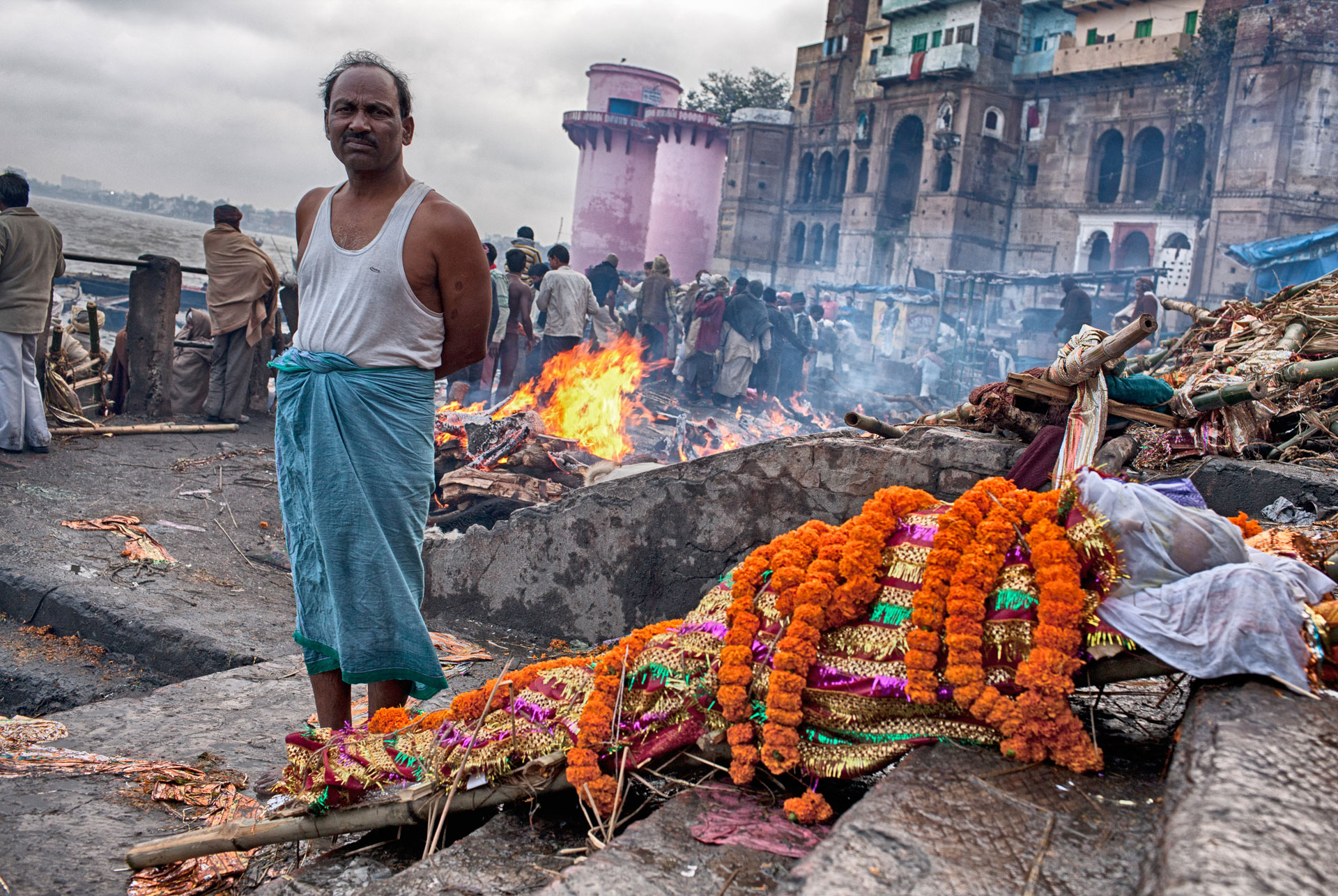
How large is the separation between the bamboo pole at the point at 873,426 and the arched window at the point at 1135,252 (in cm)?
3270

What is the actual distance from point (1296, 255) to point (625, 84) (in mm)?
33404

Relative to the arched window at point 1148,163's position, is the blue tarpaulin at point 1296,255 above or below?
below

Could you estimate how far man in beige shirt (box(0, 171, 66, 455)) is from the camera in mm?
7301

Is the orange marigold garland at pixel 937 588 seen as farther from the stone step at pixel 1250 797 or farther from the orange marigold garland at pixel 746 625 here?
the stone step at pixel 1250 797

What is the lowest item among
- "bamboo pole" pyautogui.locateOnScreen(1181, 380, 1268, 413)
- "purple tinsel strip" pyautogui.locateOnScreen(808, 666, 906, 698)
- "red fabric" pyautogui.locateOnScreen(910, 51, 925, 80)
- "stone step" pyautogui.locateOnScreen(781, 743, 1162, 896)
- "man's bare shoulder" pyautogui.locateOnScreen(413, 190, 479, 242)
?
"stone step" pyautogui.locateOnScreen(781, 743, 1162, 896)

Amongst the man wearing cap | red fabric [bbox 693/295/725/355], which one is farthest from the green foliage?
the man wearing cap

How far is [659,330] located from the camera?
16812 millimetres

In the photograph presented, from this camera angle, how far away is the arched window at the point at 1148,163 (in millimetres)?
34219

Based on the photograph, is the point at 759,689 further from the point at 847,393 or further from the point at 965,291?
the point at 965,291

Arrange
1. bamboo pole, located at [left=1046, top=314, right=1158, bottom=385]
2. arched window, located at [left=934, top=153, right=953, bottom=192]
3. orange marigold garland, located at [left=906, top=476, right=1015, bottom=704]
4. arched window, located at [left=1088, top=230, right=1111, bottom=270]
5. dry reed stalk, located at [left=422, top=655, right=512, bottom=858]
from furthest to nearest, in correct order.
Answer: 1. arched window, located at [left=934, top=153, right=953, bottom=192]
2. arched window, located at [left=1088, top=230, right=1111, bottom=270]
3. bamboo pole, located at [left=1046, top=314, right=1158, bottom=385]
4. dry reed stalk, located at [left=422, top=655, right=512, bottom=858]
5. orange marigold garland, located at [left=906, top=476, right=1015, bottom=704]

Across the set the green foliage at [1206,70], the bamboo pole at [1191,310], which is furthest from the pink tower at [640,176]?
the bamboo pole at [1191,310]

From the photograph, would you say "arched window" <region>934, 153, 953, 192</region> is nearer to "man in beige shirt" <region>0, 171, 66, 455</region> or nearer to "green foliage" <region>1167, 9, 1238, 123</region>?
"green foliage" <region>1167, 9, 1238, 123</region>

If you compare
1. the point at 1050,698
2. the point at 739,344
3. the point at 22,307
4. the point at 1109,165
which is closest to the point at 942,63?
the point at 1109,165

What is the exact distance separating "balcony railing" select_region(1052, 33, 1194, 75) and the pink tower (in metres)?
15.1
